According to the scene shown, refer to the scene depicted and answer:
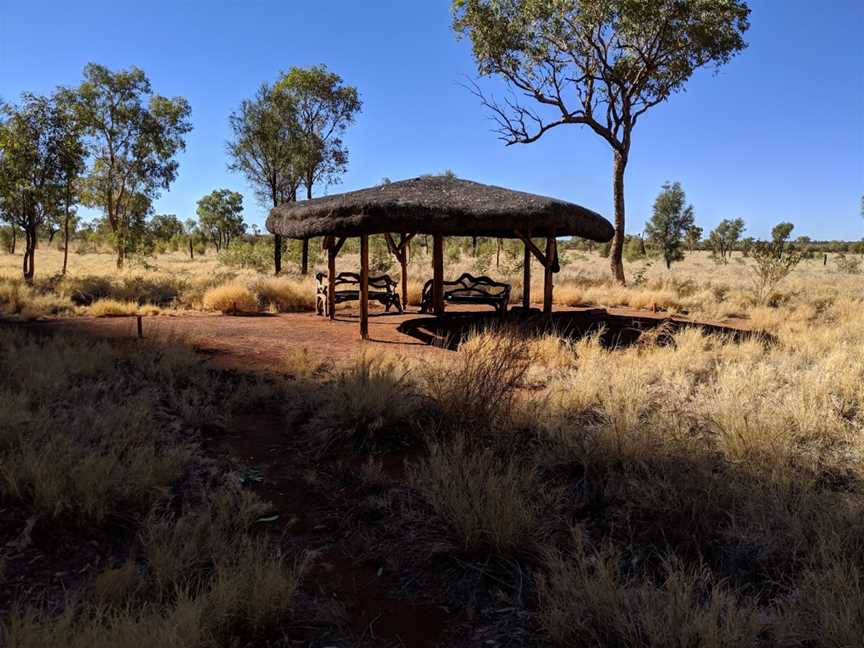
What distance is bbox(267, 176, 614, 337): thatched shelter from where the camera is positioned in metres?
8.79

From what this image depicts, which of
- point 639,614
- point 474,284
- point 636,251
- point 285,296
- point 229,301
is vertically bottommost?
point 639,614

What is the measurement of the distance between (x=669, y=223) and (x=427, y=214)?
1417 inches

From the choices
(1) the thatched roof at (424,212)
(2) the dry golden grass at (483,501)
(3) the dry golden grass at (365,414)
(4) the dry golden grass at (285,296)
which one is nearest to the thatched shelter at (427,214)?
(1) the thatched roof at (424,212)

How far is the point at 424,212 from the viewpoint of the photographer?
8961mm

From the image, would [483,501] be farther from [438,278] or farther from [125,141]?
[125,141]

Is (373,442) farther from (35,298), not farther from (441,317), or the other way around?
(35,298)

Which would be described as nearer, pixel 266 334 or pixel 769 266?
pixel 266 334

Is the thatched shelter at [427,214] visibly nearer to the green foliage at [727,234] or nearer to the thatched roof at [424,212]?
the thatched roof at [424,212]

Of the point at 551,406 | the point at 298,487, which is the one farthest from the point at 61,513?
the point at 551,406

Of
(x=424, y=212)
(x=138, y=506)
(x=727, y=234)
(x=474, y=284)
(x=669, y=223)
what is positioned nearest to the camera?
(x=138, y=506)

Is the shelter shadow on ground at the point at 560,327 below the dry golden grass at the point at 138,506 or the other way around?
the other way around

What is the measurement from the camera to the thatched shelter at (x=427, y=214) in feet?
28.8

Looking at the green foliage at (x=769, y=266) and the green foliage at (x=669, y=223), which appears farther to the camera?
the green foliage at (x=669, y=223)

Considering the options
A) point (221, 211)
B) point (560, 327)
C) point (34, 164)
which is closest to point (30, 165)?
point (34, 164)
